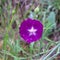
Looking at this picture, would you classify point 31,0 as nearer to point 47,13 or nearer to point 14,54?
point 47,13

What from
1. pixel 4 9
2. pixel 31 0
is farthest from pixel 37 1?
pixel 4 9

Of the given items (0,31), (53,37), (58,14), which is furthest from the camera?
(58,14)

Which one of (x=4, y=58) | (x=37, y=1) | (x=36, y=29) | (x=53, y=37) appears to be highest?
(x=37, y=1)

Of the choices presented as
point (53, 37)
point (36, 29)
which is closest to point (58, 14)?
point (53, 37)

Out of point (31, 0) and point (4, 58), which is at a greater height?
point (31, 0)

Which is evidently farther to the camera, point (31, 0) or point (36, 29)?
point (31, 0)

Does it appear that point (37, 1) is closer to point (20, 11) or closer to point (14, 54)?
point (20, 11)

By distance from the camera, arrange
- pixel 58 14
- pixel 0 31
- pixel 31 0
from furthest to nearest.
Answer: pixel 31 0 → pixel 58 14 → pixel 0 31
